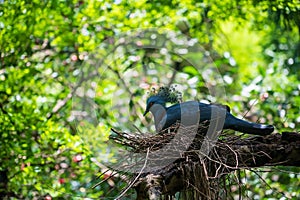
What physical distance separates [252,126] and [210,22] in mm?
3135

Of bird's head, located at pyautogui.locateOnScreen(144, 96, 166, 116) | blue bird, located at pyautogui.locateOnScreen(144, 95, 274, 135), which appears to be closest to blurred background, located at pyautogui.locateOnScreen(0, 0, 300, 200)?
bird's head, located at pyautogui.locateOnScreen(144, 96, 166, 116)

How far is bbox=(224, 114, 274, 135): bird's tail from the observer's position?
2.65 meters

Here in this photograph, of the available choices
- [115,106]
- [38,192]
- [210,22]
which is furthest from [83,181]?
[210,22]

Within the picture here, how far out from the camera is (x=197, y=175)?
2.46 meters

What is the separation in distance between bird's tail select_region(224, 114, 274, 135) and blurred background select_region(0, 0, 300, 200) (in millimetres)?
1514

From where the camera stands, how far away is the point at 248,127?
2697 millimetres

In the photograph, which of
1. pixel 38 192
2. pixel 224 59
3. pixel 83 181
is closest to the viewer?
pixel 38 192

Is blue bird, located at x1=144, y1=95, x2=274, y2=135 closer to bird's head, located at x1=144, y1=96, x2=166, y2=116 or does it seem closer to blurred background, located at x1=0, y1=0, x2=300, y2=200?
bird's head, located at x1=144, y1=96, x2=166, y2=116

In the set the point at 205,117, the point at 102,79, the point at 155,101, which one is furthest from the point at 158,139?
the point at 102,79

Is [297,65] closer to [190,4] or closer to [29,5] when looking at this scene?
[190,4]

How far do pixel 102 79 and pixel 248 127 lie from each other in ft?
9.29

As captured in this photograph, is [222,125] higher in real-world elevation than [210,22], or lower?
higher

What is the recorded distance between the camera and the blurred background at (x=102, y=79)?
4.61 meters

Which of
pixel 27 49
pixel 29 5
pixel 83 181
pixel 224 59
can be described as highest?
pixel 29 5
